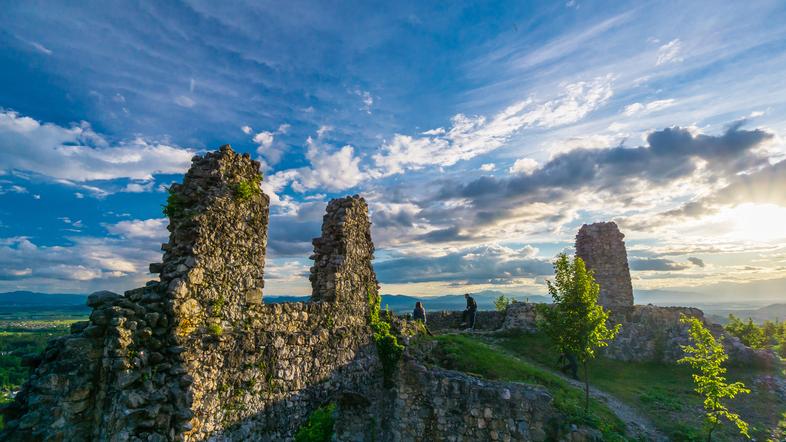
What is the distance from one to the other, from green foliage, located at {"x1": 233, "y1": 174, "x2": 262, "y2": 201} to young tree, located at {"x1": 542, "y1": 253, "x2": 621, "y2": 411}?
1250cm

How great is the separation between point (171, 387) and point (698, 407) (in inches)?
809

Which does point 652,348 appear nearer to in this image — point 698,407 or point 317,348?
point 698,407

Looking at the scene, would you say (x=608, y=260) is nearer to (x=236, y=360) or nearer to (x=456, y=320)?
(x=456, y=320)

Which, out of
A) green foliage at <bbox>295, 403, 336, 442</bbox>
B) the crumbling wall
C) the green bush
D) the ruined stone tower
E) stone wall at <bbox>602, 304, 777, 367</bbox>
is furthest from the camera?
the ruined stone tower

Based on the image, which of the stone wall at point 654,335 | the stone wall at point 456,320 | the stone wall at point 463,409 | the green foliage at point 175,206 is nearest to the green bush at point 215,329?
the green foliage at point 175,206

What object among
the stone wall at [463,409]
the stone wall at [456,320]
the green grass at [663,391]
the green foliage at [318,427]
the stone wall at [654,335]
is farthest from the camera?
the stone wall at [456,320]

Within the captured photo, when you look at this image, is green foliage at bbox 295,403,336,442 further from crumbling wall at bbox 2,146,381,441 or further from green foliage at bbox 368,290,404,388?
green foliage at bbox 368,290,404,388

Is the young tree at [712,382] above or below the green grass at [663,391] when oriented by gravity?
above

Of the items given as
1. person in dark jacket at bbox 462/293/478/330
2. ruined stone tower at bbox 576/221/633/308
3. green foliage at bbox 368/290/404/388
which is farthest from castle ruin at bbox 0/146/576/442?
ruined stone tower at bbox 576/221/633/308

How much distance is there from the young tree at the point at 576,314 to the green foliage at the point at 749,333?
72.2ft

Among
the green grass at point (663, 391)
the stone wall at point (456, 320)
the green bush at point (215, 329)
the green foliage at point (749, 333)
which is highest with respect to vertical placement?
the green bush at point (215, 329)

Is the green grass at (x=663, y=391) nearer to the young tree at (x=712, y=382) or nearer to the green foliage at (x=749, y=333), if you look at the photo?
the young tree at (x=712, y=382)

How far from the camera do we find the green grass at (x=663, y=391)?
1505cm

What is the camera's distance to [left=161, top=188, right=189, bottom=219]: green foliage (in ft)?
27.8
